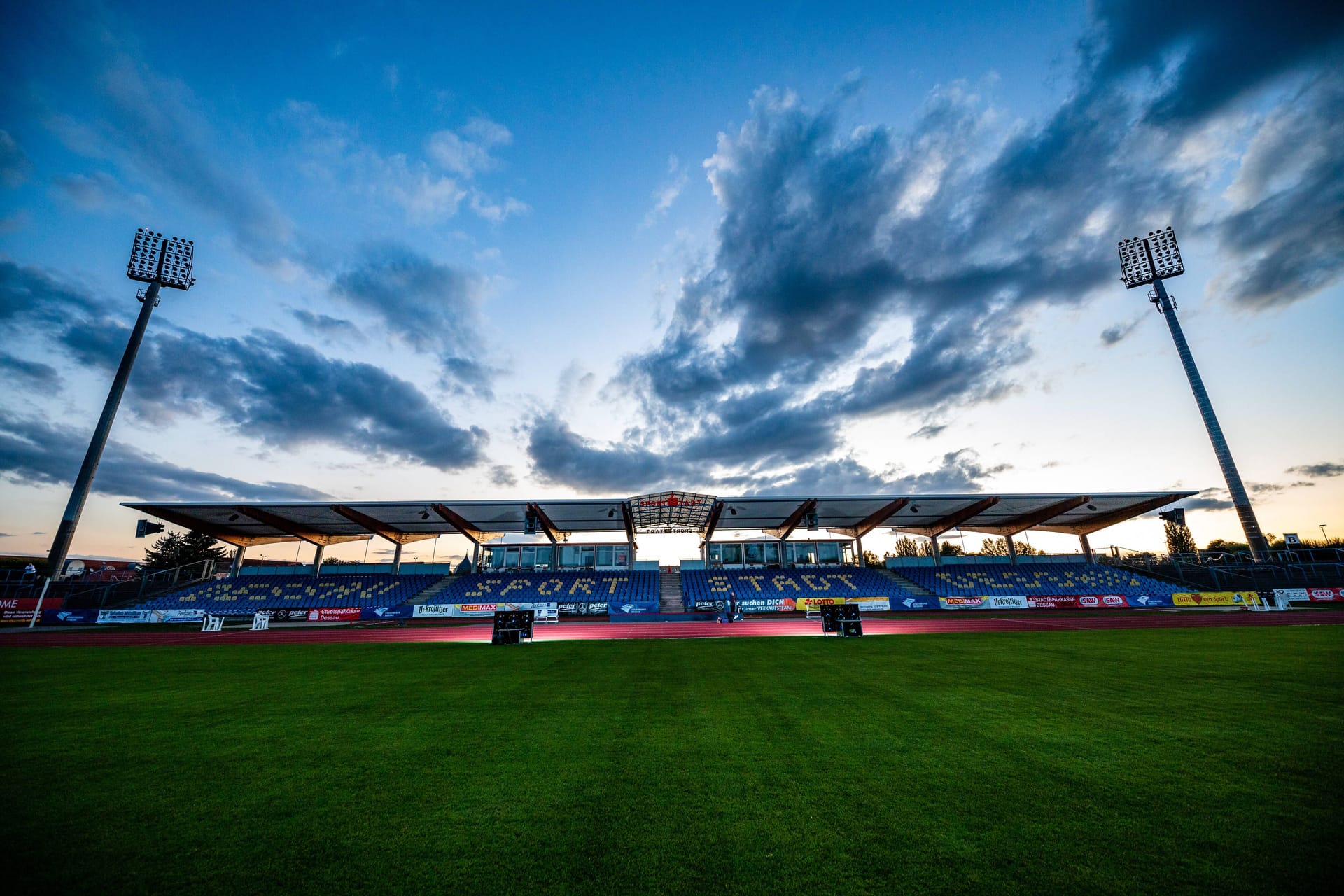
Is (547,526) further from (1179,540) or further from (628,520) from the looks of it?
(1179,540)

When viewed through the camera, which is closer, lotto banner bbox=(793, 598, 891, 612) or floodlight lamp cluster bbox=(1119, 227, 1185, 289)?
lotto banner bbox=(793, 598, 891, 612)

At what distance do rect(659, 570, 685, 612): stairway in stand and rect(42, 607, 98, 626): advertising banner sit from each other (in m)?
39.5

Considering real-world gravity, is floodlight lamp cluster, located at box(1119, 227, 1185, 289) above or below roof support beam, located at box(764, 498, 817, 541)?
above

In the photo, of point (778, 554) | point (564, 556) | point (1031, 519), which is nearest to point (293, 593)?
point (564, 556)

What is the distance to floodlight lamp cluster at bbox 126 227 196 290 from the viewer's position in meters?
42.8

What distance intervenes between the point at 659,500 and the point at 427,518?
19645 millimetres

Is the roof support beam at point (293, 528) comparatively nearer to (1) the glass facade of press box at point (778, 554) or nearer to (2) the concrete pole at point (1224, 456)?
(1) the glass facade of press box at point (778, 554)

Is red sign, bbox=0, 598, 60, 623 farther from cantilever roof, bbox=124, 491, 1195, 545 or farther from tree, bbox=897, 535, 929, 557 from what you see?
tree, bbox=897, 535, 929, 557

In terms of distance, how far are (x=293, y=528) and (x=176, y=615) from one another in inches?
357

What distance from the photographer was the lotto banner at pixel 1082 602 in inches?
1459

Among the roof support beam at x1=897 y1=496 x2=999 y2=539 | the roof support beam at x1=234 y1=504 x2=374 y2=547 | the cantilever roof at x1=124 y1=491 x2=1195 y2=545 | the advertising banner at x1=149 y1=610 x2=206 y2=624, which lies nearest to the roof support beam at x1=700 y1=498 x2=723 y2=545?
the cantilever roof at x1=124 y1=491 x2=1195 y2=545

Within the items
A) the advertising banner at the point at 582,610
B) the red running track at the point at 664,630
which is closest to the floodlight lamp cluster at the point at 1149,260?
the red running track at the point at 664,630

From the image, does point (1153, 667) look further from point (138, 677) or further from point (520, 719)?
point (138, 677)

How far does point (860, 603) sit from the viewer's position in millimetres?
36250
